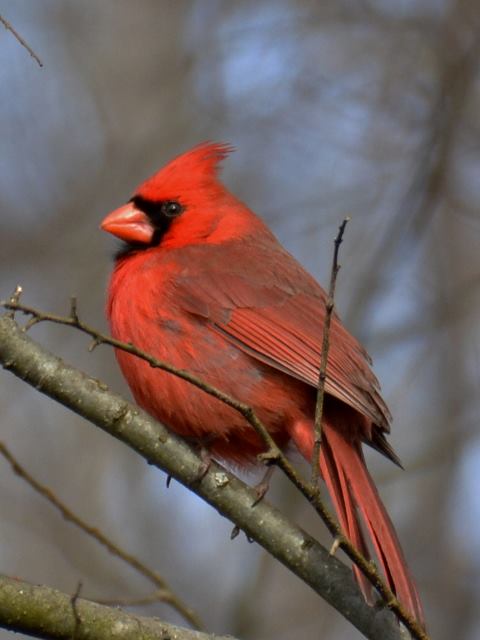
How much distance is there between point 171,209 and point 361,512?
1410mm

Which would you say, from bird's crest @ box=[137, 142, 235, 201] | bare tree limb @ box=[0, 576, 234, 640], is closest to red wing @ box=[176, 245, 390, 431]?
bird's crest @ box=[137, 142, 235, 201]

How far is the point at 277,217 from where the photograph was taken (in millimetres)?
6574

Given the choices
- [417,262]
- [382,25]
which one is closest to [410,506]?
[417,262]

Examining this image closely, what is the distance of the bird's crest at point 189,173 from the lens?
13.7 feet

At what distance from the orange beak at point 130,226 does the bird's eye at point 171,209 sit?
0.07 metres

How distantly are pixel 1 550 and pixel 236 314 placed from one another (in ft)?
12.2

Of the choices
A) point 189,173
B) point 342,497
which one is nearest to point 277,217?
point 189,173

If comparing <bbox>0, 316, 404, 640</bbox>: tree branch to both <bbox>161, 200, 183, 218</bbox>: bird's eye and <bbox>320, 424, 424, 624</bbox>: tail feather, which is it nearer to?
<bbox>320, 424, 424, 624</bbox>: tail feather

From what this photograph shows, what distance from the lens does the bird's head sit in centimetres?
408

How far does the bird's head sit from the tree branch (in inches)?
46.0

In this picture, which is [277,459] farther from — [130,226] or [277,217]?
[277,217]

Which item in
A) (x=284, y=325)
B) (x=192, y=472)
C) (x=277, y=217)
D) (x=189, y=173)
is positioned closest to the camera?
(x=192, y=472)

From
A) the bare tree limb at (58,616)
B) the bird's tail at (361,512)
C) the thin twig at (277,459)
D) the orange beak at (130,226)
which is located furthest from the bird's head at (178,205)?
the bare tree limb at (58,616)

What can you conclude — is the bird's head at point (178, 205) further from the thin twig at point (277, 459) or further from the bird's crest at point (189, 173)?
the thin twig at point (277, 459)
